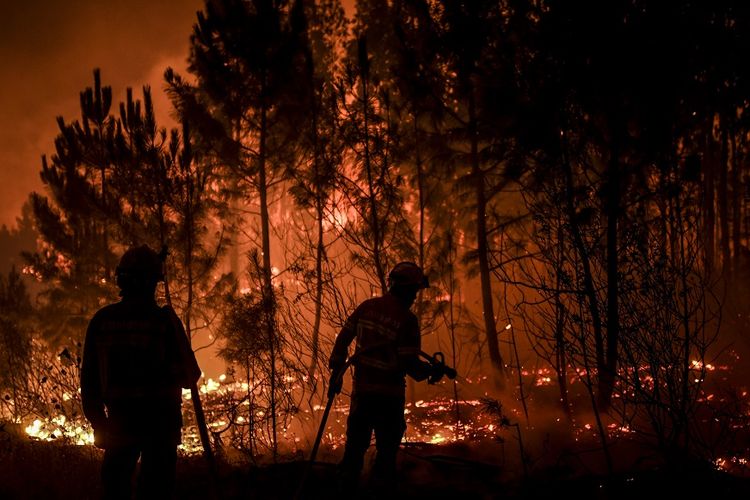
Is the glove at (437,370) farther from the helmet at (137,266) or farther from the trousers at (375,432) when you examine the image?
the helmet at (137,266)

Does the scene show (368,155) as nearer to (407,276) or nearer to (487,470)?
(407,276)

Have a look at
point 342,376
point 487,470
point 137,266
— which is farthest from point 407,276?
point 487,470

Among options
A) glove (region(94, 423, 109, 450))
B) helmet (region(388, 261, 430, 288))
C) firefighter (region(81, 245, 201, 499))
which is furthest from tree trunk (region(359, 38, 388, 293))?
glove (region(94, 423, 109, 450))

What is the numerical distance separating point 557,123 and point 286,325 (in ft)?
15.5

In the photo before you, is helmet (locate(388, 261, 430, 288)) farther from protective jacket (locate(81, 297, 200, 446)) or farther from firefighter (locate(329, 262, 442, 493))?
protective jacket (locate(81, 297, 200, 446))

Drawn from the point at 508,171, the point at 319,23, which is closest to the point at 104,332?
the point at 508,171

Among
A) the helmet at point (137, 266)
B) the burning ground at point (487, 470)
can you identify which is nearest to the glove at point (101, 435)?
the helmet at point (137, 266)

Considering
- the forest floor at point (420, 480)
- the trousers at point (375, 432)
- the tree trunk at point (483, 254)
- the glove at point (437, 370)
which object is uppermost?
the tree trunk at point (483, 254)

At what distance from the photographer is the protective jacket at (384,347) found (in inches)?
167

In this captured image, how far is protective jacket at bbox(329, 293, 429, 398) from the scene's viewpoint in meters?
4.25

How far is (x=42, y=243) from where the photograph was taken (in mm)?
16469

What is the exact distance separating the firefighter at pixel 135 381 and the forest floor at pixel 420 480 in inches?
33.4

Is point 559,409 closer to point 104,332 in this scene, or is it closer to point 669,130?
point 669,130

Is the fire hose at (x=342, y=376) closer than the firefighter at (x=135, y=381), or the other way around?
the firefighter at (x=135, y=381)
